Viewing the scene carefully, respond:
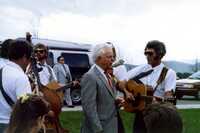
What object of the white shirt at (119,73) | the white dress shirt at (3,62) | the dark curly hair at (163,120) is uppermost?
the white dress shirt at (3,62)

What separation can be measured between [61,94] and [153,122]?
3.96 meters

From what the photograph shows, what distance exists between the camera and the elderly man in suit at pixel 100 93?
6508 millimetres

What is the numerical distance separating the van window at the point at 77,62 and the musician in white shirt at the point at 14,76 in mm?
15786

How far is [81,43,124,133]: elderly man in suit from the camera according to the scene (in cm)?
651

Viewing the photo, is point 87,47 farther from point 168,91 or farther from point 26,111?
point 26,111

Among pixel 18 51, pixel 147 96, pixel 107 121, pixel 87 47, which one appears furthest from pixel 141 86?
pixel 87 47

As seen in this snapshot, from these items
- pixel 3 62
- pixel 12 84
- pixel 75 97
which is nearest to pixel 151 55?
pixel 3 62

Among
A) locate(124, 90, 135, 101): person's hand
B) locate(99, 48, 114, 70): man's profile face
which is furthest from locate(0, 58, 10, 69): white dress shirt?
locate(124, 90, 135, 101): person's hand

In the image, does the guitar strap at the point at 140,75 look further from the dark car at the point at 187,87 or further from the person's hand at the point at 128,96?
the dark car at the point at 187,87

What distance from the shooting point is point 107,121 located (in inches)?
260

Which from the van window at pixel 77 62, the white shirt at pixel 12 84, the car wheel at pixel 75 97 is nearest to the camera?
the white shirt at pixel 12 84

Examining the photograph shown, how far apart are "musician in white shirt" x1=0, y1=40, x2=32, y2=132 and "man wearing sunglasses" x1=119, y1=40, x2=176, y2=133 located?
5.51ft

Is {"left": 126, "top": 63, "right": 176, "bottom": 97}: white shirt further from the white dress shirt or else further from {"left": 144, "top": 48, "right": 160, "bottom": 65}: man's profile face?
the white dress shirt

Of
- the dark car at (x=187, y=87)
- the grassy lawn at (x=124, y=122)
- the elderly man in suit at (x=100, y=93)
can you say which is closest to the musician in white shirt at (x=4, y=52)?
the elderly man in suit at (x=100, y=93)
